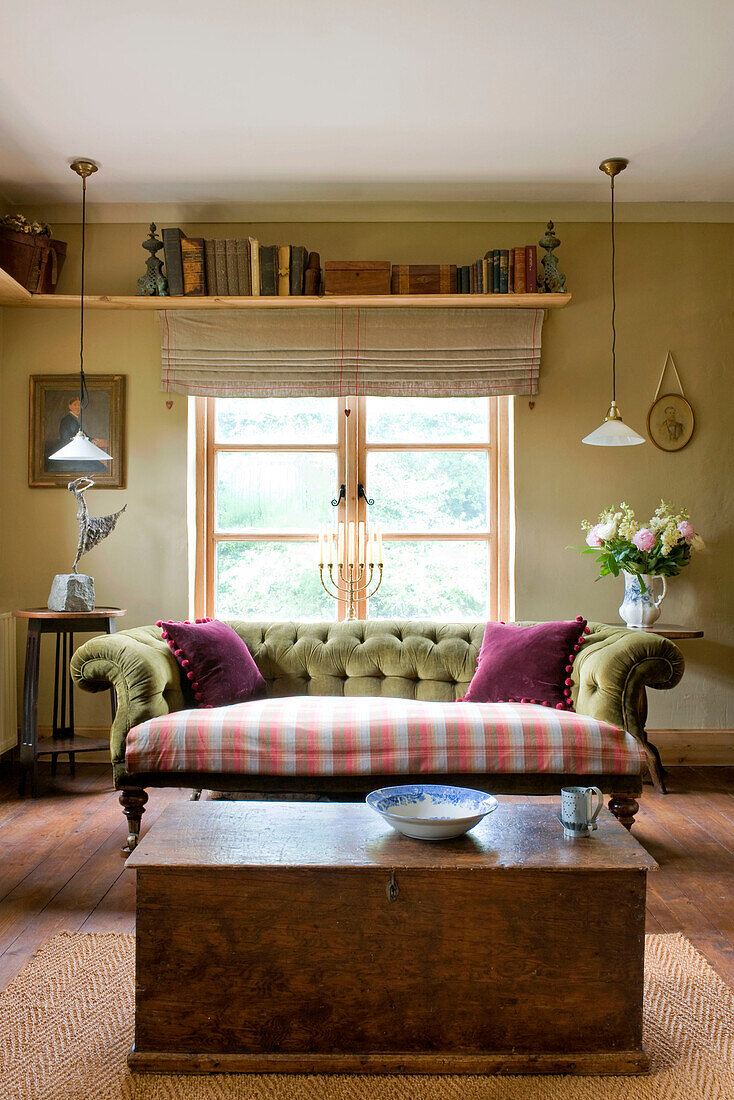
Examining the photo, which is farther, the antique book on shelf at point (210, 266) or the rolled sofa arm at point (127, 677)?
the antique book on shelf at point (210, 266)

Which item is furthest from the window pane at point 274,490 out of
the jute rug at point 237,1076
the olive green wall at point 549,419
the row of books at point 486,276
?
the jute rug at point 237,1076

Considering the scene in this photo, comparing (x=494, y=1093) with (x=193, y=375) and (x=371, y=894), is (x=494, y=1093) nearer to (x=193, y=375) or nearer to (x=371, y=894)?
(x=371, y=894)

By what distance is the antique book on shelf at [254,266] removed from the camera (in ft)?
13.1

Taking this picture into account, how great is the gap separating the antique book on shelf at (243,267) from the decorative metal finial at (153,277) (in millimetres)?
349

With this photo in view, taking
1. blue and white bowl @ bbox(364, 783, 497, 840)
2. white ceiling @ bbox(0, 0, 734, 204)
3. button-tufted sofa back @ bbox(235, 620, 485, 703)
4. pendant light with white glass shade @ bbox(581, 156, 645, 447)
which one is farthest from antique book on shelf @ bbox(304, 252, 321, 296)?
blue and white bowl @ bbox(364, 783, 497, 840)

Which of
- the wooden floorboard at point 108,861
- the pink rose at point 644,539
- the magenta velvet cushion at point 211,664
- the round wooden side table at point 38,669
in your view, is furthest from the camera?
the pink rose at point 644,539

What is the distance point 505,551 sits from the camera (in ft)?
14.0

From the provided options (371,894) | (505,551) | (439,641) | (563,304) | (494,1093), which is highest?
(563,304)

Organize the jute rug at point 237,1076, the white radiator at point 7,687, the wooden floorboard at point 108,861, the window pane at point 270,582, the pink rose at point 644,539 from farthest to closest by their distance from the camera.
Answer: the window pane at point 270,582 → the white radiator at point 7,687 → the pink rose at point 644,539 → the wooden floorboard at point 108,861 → the jute rug at point 237,1076

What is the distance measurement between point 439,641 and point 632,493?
1.38m

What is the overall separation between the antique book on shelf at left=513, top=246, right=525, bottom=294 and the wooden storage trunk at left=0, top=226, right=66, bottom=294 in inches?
83.9

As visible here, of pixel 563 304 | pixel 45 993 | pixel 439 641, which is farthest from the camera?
A: pixel 563 304

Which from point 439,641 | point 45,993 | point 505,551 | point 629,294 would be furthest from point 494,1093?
point 629,294

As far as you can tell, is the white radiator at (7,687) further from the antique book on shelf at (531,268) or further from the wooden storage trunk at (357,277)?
the antique book on shelf at (531,268)
